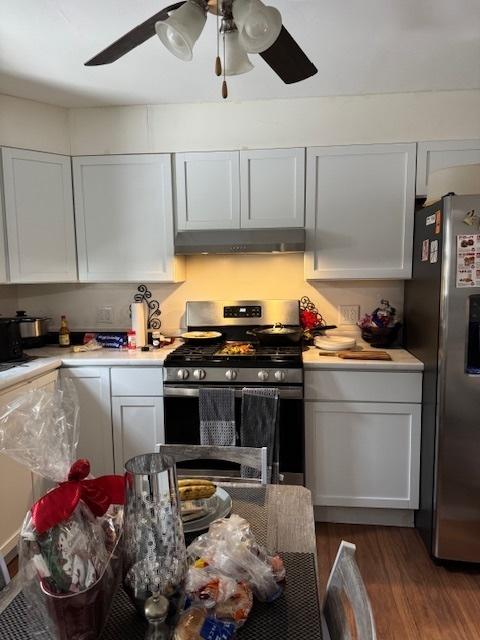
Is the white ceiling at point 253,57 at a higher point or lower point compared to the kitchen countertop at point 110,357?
higher

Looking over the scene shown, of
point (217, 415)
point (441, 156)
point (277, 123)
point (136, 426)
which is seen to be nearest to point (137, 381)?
point (136, 426)

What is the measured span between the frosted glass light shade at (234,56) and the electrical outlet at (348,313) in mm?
1706

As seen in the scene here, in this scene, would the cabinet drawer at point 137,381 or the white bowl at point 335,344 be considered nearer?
the cabinet drawer at point 137,381

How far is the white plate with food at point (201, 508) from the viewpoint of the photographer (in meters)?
1.04

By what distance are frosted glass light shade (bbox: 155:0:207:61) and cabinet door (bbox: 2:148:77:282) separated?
1648 mm

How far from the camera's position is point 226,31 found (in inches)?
51.2

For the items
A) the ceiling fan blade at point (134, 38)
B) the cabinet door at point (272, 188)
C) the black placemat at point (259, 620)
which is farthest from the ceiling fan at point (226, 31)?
the black placemat at point (259, 620)

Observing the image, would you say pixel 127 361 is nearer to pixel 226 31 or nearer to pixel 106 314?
pixel 106 314

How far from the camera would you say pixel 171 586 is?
730mm

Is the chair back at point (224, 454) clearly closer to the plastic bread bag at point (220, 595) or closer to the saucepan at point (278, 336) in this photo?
the plastic bread bag at point (220, 595)

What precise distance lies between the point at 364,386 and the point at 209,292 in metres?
1.20

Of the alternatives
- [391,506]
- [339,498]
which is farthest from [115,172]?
[391,506]

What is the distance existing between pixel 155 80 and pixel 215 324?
4.74 ft

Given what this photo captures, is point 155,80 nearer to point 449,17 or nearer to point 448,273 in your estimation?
point 449,17
